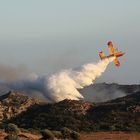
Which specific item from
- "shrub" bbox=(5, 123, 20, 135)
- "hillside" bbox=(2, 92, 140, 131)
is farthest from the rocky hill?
"shrub" bbox=(5, 123, 20, 135)

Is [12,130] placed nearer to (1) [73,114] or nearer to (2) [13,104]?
(1) [73,114]

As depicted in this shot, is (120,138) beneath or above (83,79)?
beneath

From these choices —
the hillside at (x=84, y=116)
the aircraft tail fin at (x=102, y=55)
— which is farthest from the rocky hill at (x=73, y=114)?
the aircraft tail fin at (x=102, y=55)

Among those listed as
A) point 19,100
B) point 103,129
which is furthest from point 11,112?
point 103,129

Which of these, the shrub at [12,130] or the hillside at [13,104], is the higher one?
the hillside at [13,104]

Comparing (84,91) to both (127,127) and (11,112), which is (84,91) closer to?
(11,112)

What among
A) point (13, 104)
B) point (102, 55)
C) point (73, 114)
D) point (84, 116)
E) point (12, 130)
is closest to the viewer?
point (12, 130)

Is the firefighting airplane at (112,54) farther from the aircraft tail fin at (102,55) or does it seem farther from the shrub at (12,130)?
the shrub at (12,130)

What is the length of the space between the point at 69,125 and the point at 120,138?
26665 millimetres

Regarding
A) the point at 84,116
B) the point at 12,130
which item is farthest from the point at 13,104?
the point at 12,130

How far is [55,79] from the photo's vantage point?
147m

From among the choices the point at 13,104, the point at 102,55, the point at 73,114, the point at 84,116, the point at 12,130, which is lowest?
the point at 12,130

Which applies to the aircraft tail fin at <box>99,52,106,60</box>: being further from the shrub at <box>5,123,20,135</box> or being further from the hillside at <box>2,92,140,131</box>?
the shrub at <box>5,123,20,135</box>

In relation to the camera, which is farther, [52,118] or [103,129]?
[52,118]
